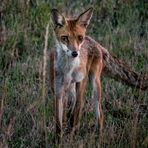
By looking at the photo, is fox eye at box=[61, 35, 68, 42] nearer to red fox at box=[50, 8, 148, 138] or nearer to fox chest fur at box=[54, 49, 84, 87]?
red fox at box=[50, 8, 148, 138]

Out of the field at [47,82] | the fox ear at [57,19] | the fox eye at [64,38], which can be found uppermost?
the fox ear at [57,19]

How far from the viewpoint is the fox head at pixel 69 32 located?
779 cm

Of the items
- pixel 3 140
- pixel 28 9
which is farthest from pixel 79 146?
pixel 28 9

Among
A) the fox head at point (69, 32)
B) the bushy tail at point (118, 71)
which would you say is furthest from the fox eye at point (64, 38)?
the bushy tail at point (118, 71)

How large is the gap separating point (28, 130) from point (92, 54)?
4.85 feet

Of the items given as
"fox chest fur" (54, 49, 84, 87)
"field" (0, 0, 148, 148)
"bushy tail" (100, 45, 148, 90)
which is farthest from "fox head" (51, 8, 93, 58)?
"bushy tail" (100, 45, 148, 90)

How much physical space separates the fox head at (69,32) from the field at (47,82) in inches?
25.3

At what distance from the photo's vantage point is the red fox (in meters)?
7.90

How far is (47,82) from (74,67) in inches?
36.3

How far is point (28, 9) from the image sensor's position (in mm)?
11117

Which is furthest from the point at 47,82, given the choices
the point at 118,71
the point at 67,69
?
the point at 118,71

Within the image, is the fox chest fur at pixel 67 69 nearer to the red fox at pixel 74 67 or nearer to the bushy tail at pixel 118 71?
the red fox at pixel 74 67

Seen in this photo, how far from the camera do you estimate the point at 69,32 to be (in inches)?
313

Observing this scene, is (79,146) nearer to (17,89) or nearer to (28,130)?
(28,130)
